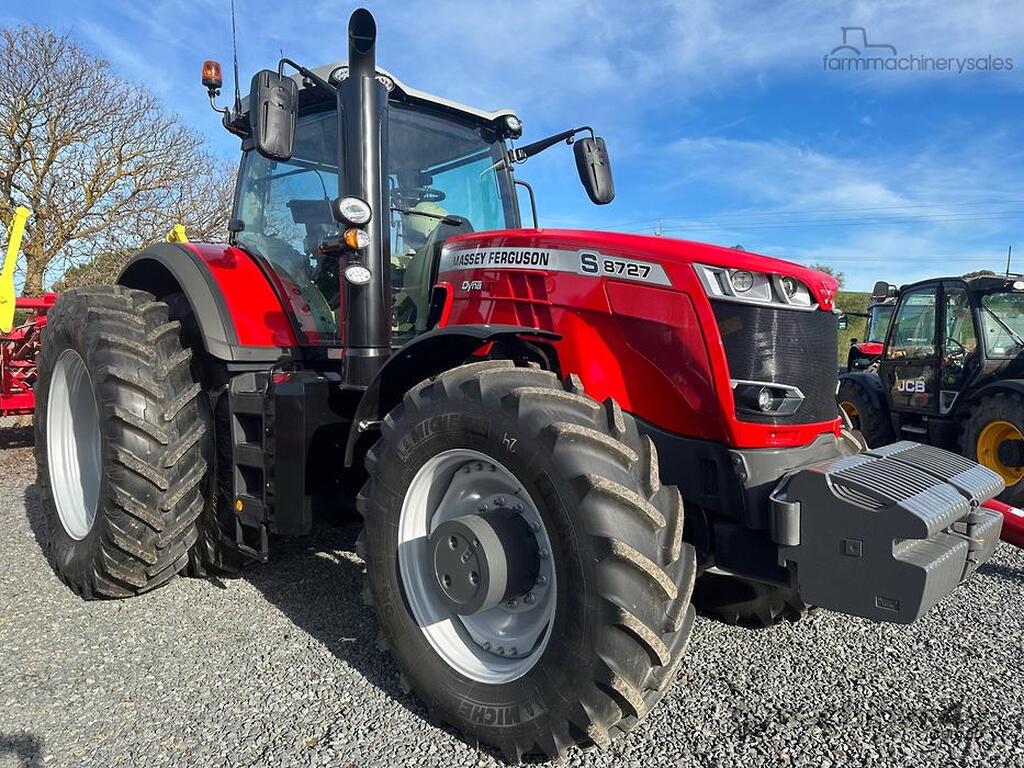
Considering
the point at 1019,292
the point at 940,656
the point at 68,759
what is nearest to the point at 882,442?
the point at 1019,292

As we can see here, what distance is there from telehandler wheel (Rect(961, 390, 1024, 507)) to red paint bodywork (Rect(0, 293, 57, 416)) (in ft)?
26.8

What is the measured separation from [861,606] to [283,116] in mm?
2514

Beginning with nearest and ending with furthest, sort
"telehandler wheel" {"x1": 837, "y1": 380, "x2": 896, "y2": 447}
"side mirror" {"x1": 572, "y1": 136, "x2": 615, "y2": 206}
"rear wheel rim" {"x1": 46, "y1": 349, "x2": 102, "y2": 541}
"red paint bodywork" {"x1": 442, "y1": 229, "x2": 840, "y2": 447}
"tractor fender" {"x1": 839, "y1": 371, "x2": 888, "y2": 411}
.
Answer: "red paint bodywork" {"x1": 442, "y1": 229, "x2": 840, "y2": 447}, "side mirror" {"x1": 572, "y1": 136, "x2": 615, "y2": 206}, "rear wheel rim" {"x1": 46, "y1": 349, "x2": 102, "y2": 541}, "telehandler wheel" {"x1": 837, "y1": 380, "x2": 896, "y2": 447}, "tractor fender" {"x1": 839, "y1": 371, "x2": 888, "y2": 411}

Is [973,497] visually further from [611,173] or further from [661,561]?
[611,173]

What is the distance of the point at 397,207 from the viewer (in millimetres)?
3477

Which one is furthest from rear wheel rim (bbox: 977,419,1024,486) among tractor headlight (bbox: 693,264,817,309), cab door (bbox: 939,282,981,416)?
tractor headlight (bbox: 693,264,817,309)

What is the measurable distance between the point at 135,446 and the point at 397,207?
5.23ft

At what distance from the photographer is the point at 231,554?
3600 mm

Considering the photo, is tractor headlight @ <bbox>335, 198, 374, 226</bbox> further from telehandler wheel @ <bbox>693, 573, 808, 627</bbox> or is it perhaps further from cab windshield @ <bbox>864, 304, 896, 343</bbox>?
cab windshield @ <bbox>864, 304, 896, 343</bbox>

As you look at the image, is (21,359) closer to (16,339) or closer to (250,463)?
(16,339)

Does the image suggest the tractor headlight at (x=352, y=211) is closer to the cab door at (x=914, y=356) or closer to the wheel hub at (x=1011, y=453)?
the wheel hub at (x=1011, y=453)

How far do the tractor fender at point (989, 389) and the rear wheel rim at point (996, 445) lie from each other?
291mm

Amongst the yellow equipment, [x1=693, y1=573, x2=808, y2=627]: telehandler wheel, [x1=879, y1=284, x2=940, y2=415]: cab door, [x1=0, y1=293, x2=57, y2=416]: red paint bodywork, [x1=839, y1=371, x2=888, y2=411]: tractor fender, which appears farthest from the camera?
[x1=839, y1=371, x2=888, y2=411]: tractor fender

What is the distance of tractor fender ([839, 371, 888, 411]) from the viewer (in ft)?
26.4
